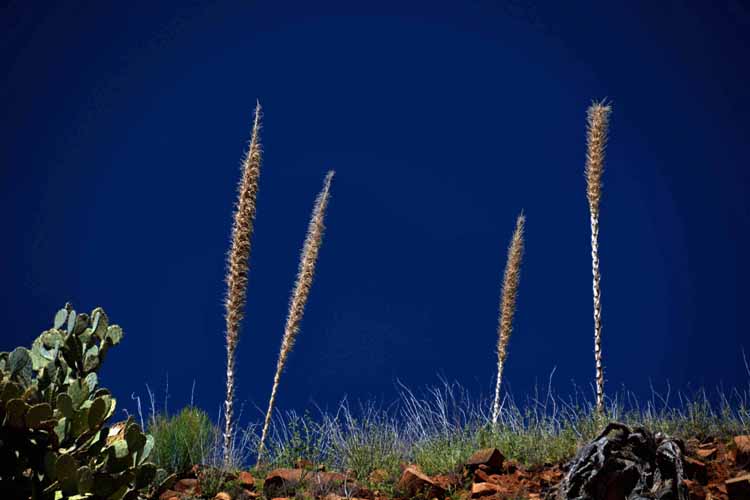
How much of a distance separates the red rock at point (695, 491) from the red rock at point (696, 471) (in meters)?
0.10

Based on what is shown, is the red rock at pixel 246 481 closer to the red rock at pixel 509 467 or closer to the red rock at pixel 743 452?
the red rock at pixel 509 467

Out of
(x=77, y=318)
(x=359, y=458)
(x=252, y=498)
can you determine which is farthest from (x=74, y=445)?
(x=359, y=458)

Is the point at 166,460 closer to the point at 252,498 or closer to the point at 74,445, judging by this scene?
the point at 252,498

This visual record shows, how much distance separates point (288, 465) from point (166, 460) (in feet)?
3.52

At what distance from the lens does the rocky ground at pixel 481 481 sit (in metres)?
4.76

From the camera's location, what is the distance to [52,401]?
379 centimetres

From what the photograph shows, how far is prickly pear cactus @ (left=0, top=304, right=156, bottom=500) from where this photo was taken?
135 inches

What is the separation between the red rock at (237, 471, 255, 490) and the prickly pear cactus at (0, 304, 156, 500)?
1.58 meters

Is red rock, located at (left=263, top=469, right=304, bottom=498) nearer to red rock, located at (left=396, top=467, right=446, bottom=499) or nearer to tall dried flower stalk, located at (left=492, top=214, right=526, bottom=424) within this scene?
red rock, located at (left=396, top=467, right=446, bottom=499)

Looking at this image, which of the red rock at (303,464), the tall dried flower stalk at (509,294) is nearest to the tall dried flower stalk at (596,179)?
the tall dried flower stalk at (509,294)

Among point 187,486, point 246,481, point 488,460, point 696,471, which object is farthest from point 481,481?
point 187,486

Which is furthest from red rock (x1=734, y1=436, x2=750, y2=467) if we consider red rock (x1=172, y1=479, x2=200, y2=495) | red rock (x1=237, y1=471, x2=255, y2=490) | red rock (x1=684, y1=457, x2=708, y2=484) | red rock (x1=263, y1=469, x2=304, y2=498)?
red rock (x1=172, y1=479, x2=200, y2=495)

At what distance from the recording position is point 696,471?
4984 millimetres

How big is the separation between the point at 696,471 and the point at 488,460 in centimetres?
139
